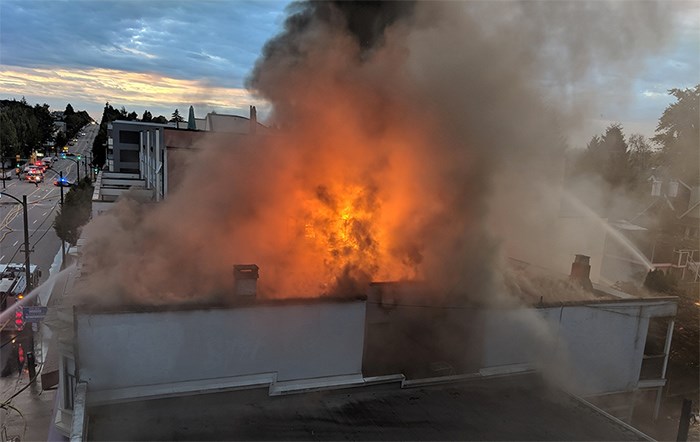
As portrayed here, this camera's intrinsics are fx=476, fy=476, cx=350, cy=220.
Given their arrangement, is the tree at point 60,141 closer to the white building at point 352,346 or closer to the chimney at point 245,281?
the chimney at point 245,281

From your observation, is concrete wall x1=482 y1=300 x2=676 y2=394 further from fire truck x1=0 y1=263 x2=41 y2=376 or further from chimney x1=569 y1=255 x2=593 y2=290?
fire truck x1=0 y1=263 x2=41 y2=376

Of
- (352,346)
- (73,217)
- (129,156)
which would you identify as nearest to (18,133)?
(129,156)

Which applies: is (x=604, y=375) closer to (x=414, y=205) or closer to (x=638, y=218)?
(x=414, y=205)

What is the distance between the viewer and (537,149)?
12.4 metres

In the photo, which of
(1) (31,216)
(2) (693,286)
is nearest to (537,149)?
(2) (693,286)

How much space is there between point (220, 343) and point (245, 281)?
1.15 m

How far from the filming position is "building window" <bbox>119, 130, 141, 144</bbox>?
147 ft

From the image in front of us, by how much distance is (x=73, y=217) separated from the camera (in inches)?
1089

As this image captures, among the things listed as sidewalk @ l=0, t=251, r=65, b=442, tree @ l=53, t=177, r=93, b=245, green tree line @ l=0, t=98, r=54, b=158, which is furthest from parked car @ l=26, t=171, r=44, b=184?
sidewalk @ l=0, t=251, r=65, b=442

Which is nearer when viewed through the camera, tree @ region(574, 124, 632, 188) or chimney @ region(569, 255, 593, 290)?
chimney @ region(569, 255, 593, 290)

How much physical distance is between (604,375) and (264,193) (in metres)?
9.32

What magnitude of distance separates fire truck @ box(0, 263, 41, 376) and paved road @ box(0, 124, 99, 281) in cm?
155

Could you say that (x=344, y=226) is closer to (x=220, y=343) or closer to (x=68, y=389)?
(x=220, y=343)

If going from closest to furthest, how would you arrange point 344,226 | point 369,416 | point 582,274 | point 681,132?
point 369,416, point 344,226, point 582,274, point 681,132
